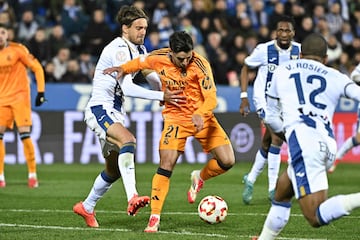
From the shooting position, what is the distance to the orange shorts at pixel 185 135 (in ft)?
32.9

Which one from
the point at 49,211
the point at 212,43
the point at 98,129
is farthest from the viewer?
the point at 212,43

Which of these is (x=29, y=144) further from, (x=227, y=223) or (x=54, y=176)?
(x=227, y=223)

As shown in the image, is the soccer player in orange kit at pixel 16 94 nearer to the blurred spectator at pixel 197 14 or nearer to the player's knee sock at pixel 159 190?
the player's knee sock at pixel 159 190

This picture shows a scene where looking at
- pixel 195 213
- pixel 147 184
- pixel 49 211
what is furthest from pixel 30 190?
pixel 195 213

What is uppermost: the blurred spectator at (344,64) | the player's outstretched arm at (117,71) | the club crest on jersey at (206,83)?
the player's outstretched arm at (117,71)

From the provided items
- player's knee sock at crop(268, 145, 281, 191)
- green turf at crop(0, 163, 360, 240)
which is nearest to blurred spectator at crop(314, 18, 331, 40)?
green turf at crop(0, 163, 360, 240)

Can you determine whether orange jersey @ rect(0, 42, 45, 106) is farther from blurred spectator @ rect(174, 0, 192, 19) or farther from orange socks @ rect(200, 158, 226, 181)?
blurred spectator @ rect(174, 0, 192, 19)

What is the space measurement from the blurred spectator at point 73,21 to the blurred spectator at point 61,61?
1384mm

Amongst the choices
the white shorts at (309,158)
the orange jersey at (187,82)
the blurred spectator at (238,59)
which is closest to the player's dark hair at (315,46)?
the white shorts at (309,158)

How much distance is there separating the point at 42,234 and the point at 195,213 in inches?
95.7

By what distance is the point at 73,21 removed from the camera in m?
21.5

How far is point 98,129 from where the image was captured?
10031mm

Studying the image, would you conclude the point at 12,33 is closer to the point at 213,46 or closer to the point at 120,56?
the point at 213,46

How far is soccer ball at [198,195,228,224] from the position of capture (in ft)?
32.9
